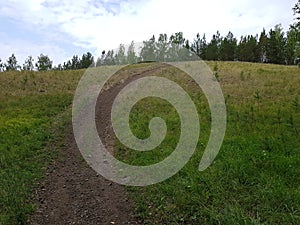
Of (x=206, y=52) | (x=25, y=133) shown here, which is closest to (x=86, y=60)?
(x=206, y=52)

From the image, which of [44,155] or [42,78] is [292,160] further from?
[42,78]

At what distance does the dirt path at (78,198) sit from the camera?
6266mm

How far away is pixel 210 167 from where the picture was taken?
7.46 meters

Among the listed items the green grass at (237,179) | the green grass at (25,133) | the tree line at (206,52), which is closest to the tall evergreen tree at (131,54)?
the tree line at (206,52)

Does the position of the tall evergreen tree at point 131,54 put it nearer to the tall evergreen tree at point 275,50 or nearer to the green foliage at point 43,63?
the green foliage at point 43,63

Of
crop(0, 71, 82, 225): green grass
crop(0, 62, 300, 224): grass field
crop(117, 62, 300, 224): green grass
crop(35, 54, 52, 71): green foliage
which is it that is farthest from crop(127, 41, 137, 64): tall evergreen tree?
crop(117, 62, 300, 224): green grass

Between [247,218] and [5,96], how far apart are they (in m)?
15.8

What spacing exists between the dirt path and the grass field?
0.95ft

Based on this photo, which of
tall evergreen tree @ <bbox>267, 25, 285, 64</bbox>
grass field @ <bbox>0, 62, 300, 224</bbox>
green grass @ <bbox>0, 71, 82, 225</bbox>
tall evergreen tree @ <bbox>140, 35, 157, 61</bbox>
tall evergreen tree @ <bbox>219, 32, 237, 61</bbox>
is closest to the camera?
grass field @ <bbox>0, 62, 300, 224</bbox>

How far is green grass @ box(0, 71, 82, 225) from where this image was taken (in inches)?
270

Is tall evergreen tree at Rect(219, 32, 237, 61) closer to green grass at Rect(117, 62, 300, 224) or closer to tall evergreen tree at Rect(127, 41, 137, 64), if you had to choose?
tall evergreen tree at Rect(127, 41, 137, 64)

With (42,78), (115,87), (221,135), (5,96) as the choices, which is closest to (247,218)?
(221,135)

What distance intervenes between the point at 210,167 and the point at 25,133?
23.9 feet

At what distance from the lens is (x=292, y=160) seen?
7.10 metres
